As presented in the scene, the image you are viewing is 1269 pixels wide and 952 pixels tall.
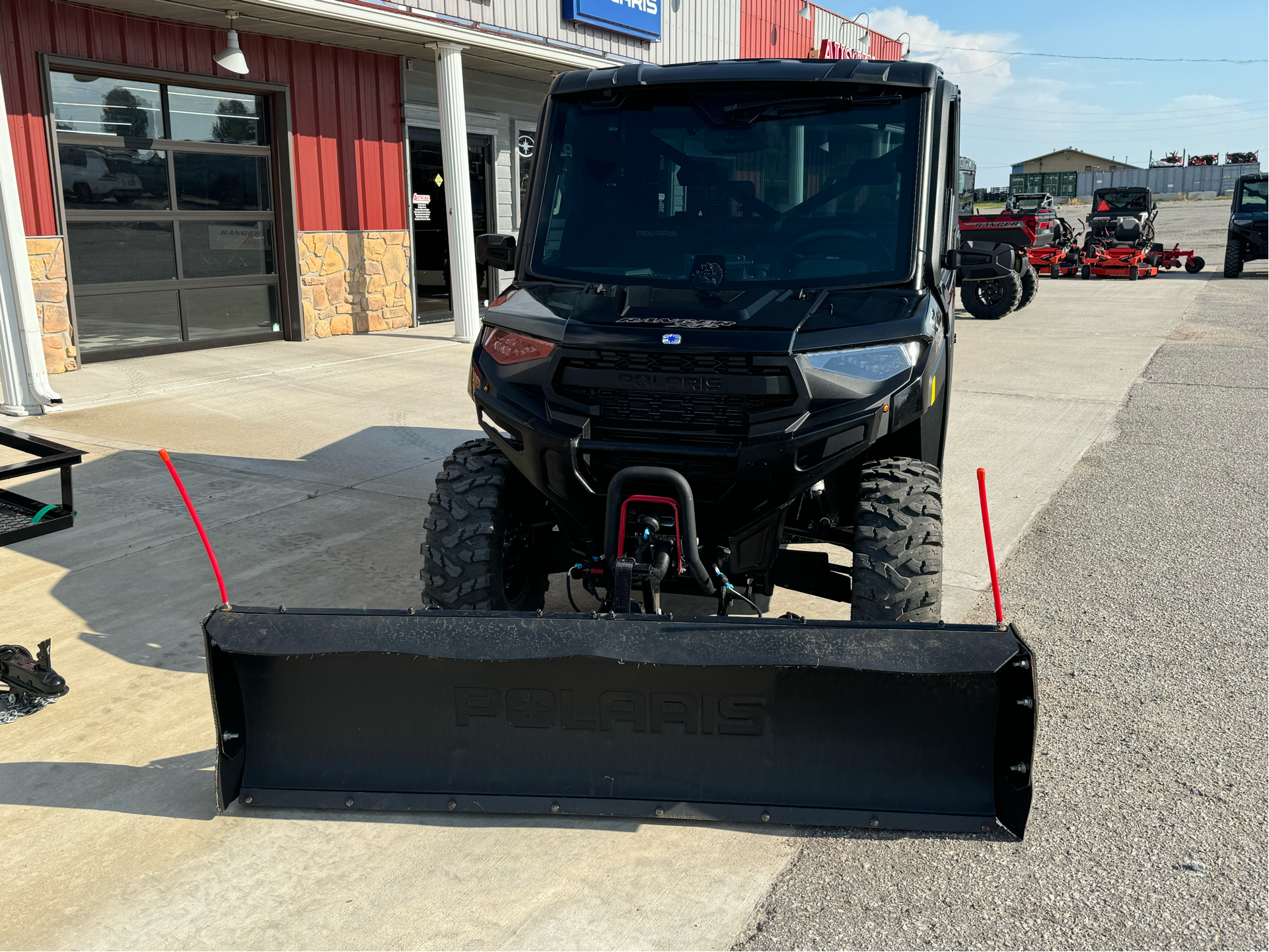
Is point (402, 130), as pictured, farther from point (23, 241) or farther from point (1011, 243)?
point (1011, 243)

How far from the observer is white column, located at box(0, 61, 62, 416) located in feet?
27.0

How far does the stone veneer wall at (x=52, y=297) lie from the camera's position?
968 centimetres

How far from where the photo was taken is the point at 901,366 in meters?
3.42

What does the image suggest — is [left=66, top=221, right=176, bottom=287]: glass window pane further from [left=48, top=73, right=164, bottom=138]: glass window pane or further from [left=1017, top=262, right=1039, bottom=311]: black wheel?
[left=1017, top=262, right=1039, bottom=311]: black wheel

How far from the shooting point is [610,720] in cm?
315

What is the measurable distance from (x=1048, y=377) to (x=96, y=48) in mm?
9829

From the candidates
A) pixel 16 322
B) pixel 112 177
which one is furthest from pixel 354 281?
pixel 16 322

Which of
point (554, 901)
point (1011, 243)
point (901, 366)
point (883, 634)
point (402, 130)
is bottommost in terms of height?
point (554, 901)

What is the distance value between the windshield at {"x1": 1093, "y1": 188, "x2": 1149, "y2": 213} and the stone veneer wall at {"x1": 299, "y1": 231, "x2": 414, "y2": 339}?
18.8 meters

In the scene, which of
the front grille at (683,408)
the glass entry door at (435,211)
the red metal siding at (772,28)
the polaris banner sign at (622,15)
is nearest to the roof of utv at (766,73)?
the front grille at (683,408)

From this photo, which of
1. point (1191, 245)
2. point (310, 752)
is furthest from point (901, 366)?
point (1191, 245)

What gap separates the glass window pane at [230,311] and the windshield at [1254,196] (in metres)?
21.5

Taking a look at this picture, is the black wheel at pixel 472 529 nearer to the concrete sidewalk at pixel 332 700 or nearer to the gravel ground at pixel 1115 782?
the concrete sidewalk at pixel 332 700

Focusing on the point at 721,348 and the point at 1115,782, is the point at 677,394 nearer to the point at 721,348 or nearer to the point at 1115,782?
the point at 721,348
